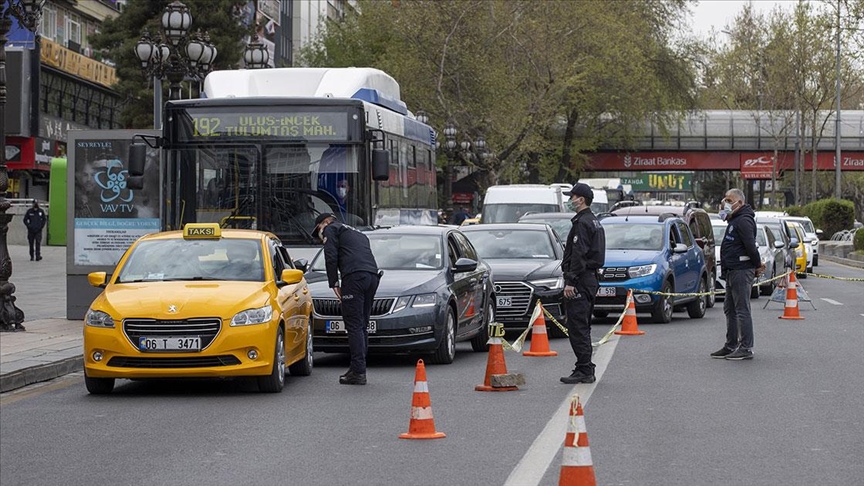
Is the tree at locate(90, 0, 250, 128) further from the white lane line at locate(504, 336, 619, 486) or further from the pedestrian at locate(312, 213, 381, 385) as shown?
the white lane line at locate(504, 336, 619, 486)

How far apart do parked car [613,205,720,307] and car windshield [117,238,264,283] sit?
519 inches

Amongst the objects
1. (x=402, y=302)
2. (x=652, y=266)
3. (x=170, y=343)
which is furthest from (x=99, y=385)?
(x=652, y=266)

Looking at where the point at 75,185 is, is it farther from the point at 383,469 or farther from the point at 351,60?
the point at 351,60

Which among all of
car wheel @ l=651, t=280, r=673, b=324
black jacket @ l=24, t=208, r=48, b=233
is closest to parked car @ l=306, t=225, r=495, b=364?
car wheel @ l=651, t=280, r=673, b=324

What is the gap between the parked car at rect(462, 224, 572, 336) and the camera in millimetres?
19953

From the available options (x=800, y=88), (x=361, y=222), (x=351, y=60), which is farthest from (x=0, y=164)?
(x=800, y=88)

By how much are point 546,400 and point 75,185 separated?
35.8ft

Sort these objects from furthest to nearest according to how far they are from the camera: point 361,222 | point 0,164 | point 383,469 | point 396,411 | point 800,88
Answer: point 800,88 → point 361,222 → point 0,164 → point 396,411 → point 383,469

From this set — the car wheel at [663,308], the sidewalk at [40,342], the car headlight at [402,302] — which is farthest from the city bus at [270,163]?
the car wheel at [663,308]

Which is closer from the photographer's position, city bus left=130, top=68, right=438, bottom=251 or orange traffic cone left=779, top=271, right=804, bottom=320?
city bus left=130, top=68, right=438, bottom=251

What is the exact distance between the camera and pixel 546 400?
1296 centimetres

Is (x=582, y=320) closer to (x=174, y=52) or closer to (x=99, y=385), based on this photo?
(x=99, y=385)

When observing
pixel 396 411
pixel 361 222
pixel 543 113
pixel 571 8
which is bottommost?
pixel 396 411

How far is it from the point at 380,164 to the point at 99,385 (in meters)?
7.18
